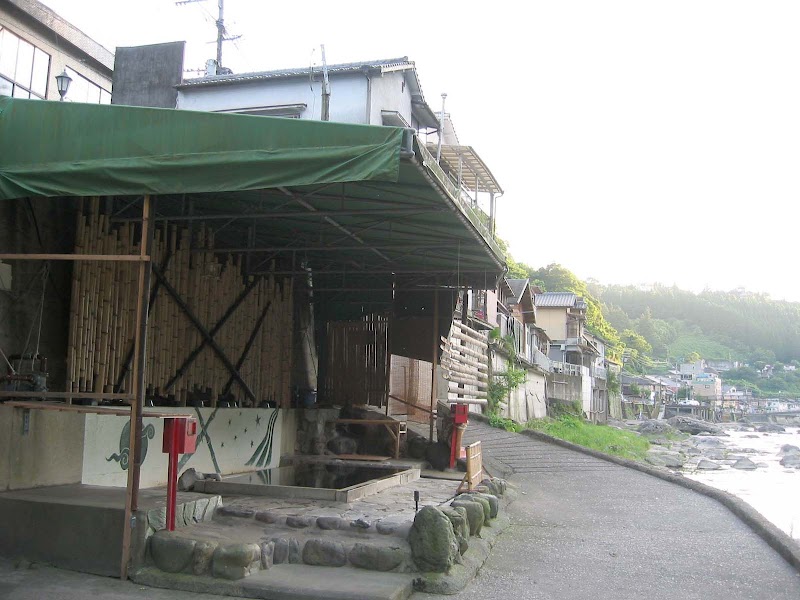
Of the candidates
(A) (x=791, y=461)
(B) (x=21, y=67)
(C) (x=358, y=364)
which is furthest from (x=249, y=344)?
(A) (x=791, y=461)

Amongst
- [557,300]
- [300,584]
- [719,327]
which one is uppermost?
[719,327]

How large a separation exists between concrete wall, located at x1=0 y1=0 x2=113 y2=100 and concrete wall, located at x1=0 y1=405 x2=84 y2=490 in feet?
40.3

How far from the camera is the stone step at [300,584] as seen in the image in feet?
20.0

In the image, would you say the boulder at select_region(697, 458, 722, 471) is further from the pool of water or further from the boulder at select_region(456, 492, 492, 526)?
the boulder at select_region(456, 492, 492, 526)

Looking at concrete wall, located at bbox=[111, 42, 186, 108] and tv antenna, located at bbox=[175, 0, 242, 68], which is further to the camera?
tv antenna, located at bbox=[175, 0, 242, 68]

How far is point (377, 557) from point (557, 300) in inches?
1825

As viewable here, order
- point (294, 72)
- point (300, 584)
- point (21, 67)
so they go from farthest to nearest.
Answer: point (294, 72) < point (21, 67) < point (300, 584)

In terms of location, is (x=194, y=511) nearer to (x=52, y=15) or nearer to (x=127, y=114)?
(x=127, y=114)

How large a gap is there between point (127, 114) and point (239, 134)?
116 cm

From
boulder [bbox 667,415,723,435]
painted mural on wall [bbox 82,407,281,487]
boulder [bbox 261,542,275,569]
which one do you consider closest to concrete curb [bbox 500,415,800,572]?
boulder [bbox 261,542,275,569]

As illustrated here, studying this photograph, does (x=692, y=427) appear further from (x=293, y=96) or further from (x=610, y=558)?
(x=610, y=558)

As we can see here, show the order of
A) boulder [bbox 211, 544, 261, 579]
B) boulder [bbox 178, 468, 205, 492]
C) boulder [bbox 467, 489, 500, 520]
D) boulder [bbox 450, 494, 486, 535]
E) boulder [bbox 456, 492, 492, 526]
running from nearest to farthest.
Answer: boulder [bbox 211, 544, 261, 579] < boulder [bbox 450, 494, 486, 535] < boulder [bbox 456, 492, 492, 526] < boulder [bbox 178, 468, 205, 492] < boulder [bbox 467, 489, 500, 520]

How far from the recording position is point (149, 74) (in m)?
22.7

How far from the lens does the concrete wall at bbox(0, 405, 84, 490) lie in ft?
24.6
